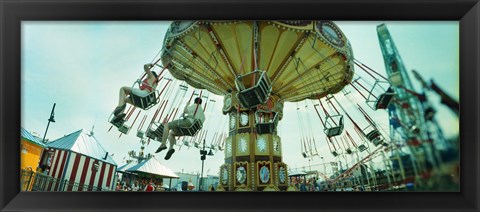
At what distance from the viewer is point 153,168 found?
359 inches

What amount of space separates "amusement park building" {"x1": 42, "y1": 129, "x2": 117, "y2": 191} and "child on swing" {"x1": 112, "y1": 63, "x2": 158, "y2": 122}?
4.24 ft

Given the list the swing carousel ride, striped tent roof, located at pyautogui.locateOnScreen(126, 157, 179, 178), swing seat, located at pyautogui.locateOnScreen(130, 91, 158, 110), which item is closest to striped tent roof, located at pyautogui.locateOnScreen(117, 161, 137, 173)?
striped tent roof, located at pyautogui.locateOnScreen(126, 157, 179, 178)

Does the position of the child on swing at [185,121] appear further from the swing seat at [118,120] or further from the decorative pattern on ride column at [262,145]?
the decorative pattern on ride column at [262,145]

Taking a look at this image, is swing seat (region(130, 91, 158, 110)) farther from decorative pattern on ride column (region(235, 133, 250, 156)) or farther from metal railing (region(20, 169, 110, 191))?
decorative pattern on ride column (region(235, 133, 250, 156))

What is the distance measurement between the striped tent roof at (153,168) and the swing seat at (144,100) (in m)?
5.13

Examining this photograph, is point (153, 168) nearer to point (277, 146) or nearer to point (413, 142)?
point (277, 146)

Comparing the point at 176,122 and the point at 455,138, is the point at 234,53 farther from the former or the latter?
the point at 455,138

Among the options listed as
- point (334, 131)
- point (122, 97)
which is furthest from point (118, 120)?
point (334, 131)

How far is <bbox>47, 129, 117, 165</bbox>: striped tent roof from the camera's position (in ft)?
17.5

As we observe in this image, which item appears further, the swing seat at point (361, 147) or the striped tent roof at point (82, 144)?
the swing seat at point (361, 147)
